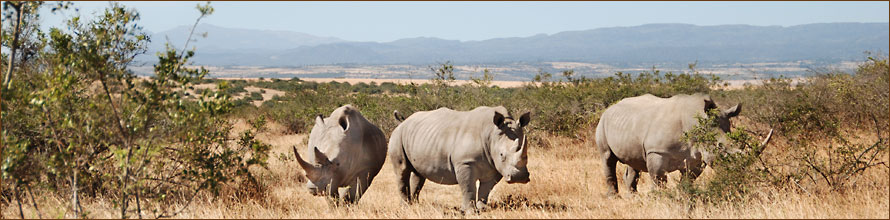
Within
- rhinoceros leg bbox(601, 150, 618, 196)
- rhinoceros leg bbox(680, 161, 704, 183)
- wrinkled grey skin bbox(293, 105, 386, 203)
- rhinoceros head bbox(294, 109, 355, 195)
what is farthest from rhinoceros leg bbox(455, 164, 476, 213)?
rhinoceros leg bbox(601, 150, 618, 196)

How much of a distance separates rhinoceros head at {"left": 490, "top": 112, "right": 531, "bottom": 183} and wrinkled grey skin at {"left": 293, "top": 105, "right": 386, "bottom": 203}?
183cm

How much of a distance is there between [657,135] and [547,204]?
1.69 metres

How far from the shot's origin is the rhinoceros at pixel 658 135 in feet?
29.4

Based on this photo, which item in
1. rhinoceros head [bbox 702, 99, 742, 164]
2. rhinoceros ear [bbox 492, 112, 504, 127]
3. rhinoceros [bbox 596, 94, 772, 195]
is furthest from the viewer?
rhinoceros [bbox 596, 94, 772, 195]

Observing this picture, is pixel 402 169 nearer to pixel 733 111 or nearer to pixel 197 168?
pixel 197 168

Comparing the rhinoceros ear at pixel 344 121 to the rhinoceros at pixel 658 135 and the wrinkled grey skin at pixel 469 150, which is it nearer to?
the wrinkled grey skin at pixel 469 150

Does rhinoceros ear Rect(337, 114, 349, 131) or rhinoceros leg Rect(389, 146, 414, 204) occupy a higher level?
rhinoceros ear Rect(337, 114, 349, 131)

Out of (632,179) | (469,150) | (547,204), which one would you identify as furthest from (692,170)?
(469,150)

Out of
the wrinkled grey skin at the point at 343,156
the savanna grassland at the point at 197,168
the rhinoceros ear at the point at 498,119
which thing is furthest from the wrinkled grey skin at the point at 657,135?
the wrinkled grey skin at the point at 343,156

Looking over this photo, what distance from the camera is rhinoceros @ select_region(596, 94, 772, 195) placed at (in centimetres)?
897

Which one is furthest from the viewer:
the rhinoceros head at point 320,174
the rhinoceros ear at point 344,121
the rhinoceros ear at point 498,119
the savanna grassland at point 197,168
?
the rhinoceros ear at point 344,121

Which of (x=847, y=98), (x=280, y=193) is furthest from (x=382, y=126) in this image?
(x=847, y=98)

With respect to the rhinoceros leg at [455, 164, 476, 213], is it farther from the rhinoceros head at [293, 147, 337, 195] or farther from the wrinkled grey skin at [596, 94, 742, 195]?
the wrinkled grey skin at [596, 94, 742, 195]

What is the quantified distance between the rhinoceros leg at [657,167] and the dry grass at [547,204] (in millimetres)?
342
